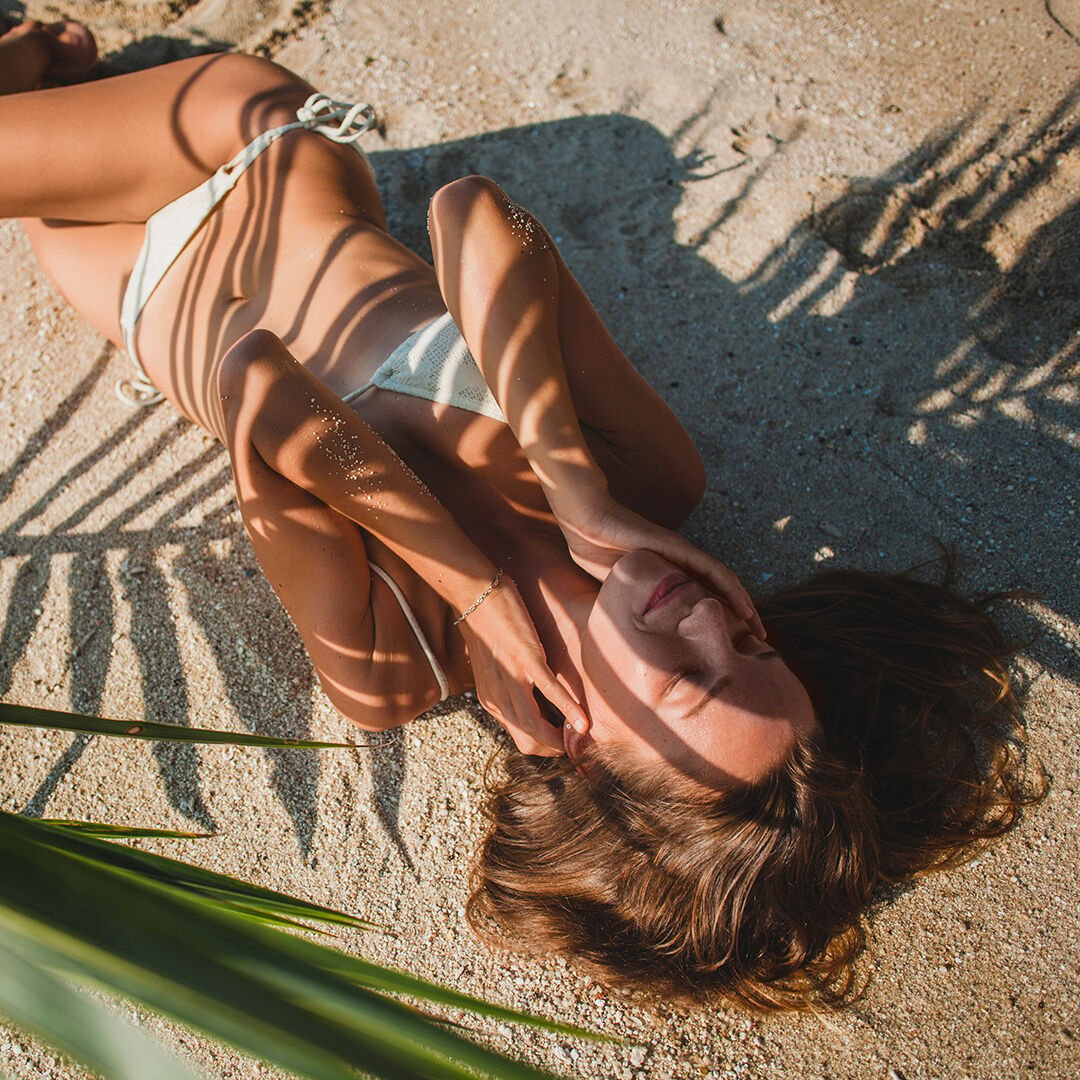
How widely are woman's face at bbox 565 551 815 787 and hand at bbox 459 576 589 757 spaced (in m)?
0.13

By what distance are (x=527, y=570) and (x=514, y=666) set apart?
247mm

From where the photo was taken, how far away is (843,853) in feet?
5.90

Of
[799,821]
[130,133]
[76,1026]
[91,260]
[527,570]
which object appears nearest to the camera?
[76,1026]

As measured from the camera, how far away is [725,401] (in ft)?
8.21

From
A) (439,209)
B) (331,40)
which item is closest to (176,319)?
→ (439,209)

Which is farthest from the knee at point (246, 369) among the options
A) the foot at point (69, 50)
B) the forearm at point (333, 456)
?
the foot at point (69, 50)

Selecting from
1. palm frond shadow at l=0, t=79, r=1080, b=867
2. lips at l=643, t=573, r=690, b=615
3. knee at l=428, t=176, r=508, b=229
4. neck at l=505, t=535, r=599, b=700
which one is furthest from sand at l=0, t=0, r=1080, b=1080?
knee at l=428, t=176, r=508, b=229

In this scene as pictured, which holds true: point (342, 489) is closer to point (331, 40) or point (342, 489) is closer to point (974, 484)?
point (974, 484)

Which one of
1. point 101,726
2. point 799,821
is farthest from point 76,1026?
point 799,821

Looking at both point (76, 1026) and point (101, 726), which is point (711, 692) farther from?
point (76, 1026)

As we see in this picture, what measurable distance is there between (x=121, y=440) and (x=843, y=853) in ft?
7.42

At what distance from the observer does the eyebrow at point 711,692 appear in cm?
159

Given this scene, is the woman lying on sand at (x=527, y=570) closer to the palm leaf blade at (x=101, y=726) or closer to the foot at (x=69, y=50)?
the foot at (x=69, y=50)

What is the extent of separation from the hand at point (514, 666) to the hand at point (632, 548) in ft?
0.59
